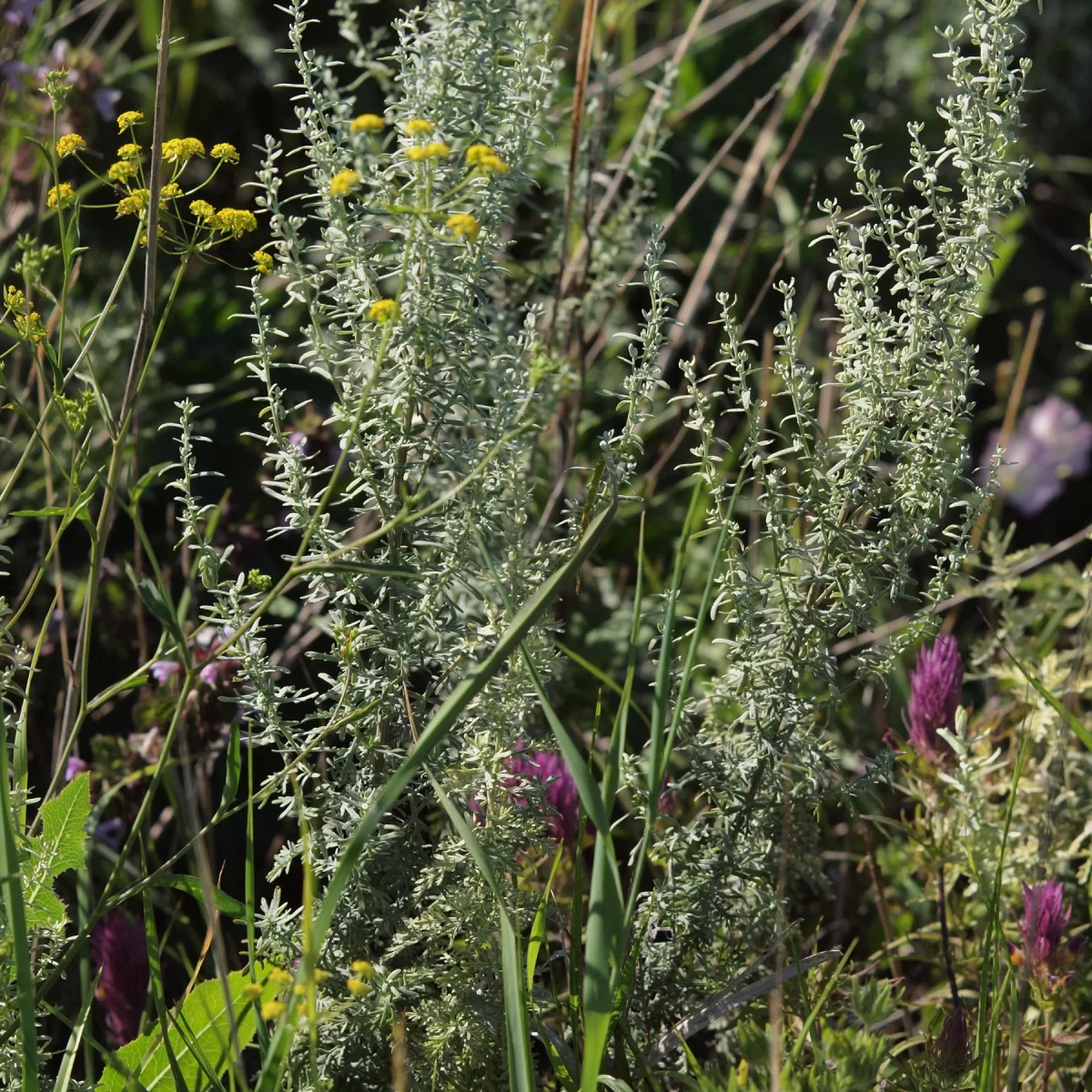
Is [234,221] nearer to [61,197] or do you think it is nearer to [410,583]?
[61,197]

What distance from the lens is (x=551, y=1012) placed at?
1219 mm

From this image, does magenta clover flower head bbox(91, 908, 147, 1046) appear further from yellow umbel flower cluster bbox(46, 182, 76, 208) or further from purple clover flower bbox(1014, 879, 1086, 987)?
purple clover flower bbox(1014, 879, 1086, 987)

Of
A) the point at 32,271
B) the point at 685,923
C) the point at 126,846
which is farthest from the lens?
the point at 685,923

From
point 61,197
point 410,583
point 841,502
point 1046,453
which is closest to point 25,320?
point 61,197

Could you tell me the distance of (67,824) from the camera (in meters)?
0.99

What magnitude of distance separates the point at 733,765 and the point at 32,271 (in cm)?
70

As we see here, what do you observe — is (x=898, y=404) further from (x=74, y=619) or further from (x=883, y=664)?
(x=74, y=619)

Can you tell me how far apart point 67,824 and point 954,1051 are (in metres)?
0.71

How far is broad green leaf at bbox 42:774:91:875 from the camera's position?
99cm

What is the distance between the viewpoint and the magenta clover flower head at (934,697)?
1272mm

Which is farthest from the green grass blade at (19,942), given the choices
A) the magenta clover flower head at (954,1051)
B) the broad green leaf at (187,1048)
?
the magenta clover flower head at (954,1051)

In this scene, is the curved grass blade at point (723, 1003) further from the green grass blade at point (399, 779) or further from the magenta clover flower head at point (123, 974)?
the magenta clover flower head at point (123, 974)

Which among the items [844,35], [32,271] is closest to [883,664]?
[32,271]

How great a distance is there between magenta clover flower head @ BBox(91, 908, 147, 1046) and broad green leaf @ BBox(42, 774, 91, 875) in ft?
0.53
